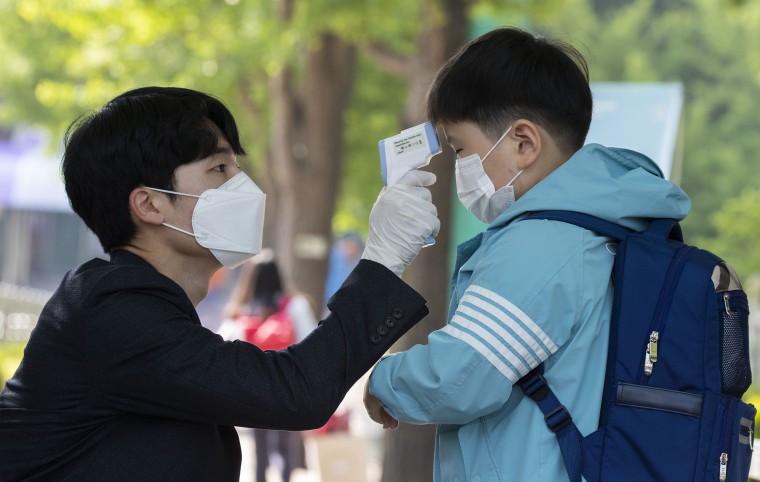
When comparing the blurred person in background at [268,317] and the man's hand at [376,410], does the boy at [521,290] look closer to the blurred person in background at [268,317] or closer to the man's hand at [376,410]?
the man's hand at [376,410]

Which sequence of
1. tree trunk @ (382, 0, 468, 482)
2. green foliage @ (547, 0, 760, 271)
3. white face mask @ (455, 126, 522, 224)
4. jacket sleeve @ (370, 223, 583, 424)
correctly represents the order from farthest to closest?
green foliage @ (547, 0, 760, 271) < tree trunk @ (382, 0, 468, 482) < white face mask @ (455, 126, 522, 224) < jacket sleeve @ (370, 223, 583, 424)

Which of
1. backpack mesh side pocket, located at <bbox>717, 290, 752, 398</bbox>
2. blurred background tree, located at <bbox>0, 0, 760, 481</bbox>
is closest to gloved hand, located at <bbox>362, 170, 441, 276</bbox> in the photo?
backpack mesh side pocket, located at <bbox>717, 290, 752, 398</bbox>

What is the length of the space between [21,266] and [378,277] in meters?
30.0

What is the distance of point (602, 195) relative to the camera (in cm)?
197

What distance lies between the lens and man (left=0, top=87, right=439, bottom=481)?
1.89m

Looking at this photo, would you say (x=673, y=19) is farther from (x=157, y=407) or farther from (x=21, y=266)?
(x=157, y=407)

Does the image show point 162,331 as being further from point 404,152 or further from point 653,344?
point 653,344

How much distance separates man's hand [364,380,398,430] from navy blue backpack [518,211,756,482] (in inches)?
13.2

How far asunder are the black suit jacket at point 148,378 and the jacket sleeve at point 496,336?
5.3 inches

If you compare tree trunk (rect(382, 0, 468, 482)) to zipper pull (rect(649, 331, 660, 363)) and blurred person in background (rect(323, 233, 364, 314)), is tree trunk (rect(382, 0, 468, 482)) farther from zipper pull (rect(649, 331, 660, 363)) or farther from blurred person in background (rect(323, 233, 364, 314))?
blurred person in background (rect(323, 233, 364, 314))

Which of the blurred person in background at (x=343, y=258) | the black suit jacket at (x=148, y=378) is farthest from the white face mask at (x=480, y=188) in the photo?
the blurred person in background at (x=343, y=258)

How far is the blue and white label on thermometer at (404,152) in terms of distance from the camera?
2.20 meters

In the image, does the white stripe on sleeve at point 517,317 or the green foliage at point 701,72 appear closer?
the white stripe on sleeve at point 517,317

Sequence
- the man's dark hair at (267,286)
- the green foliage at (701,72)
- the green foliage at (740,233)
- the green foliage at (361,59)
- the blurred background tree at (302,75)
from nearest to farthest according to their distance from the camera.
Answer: the man's dark hair at (267,286) → the blurred background tree at (302,75) → the green foliage at (361,59) → the green foliage at (740,233) → the green foliage at (701,72)
